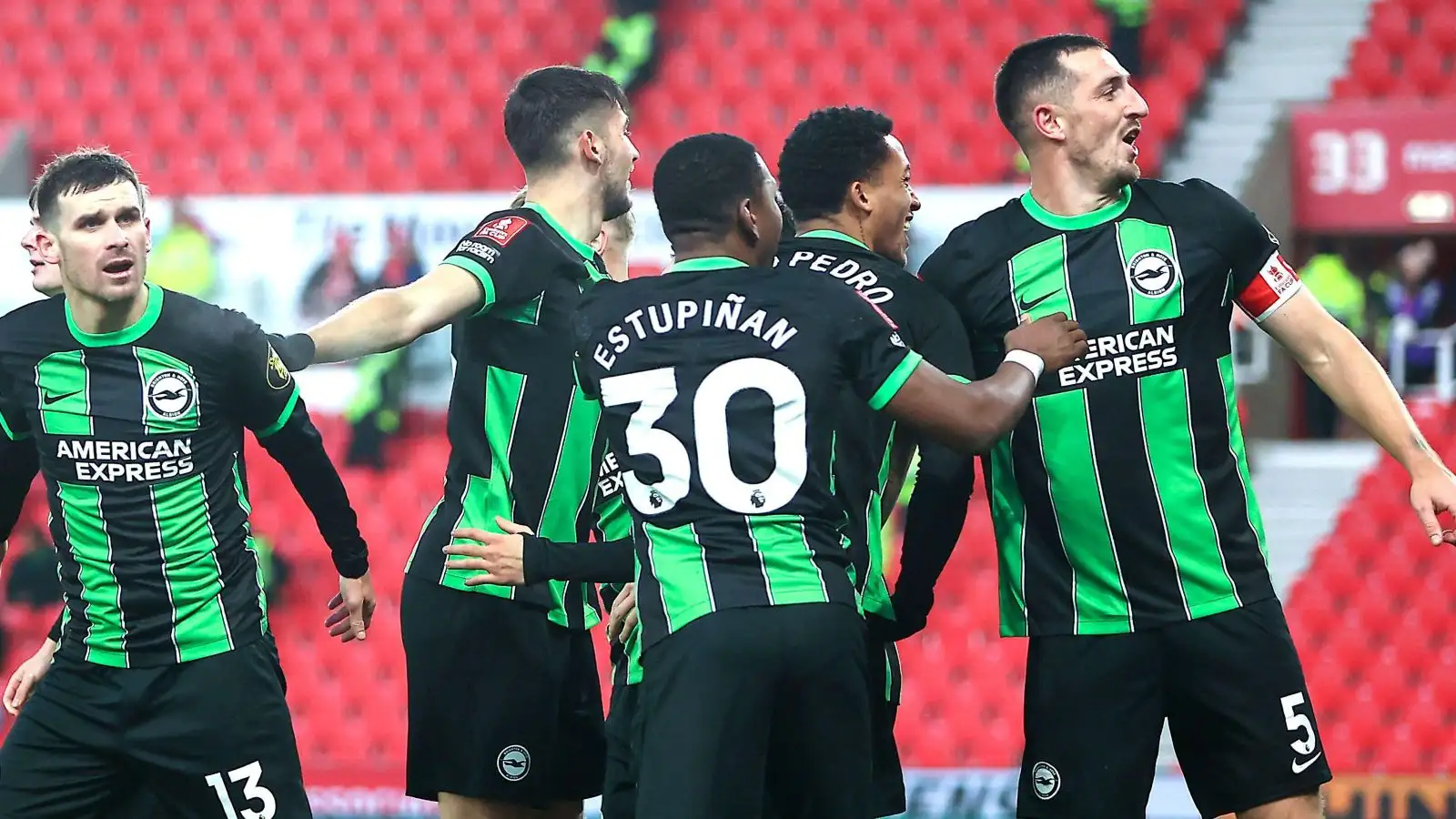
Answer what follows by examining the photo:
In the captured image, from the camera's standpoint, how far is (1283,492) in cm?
938

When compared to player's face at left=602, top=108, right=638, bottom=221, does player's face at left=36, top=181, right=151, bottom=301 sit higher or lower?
lower

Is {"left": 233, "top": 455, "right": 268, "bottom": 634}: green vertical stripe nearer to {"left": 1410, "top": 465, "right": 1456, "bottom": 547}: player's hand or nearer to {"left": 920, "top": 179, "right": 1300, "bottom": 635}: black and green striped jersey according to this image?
{"left": 920, "top": 179, "right": 1300, "bottom": 635}: black and green striped jersey

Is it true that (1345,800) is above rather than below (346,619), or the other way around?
below

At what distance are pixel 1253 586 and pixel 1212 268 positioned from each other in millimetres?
658

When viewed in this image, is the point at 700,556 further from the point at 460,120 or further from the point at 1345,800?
the point at 460,120

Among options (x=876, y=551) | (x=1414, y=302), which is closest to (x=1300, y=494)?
(x=1414, y=302)

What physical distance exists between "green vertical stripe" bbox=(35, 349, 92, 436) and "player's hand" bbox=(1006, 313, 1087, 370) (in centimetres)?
195

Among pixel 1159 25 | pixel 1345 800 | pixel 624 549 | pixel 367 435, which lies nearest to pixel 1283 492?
pixel 1345 800

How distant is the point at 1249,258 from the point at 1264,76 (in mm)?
7056

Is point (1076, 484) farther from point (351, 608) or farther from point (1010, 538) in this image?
point (351, 608)

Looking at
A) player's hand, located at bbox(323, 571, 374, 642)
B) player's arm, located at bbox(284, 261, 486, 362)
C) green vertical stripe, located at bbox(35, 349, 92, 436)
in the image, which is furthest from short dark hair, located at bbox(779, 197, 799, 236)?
green vertical stripe, located at bbox(35, 349, 92, 436)

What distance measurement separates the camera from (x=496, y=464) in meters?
3.93

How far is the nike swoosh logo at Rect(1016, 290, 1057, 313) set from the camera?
3.70 metres

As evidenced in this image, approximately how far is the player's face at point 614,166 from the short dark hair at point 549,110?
5cm
